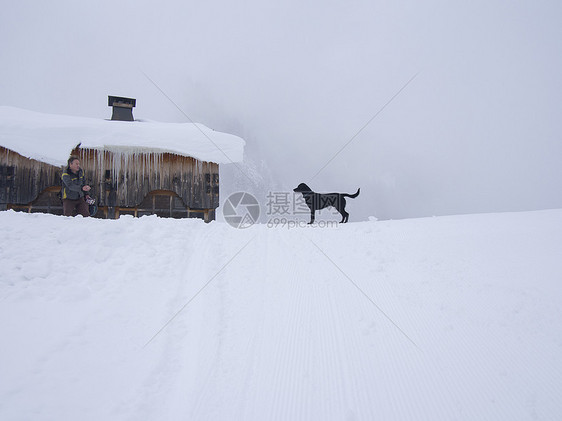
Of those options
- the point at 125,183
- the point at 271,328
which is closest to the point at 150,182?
the point at 125,183

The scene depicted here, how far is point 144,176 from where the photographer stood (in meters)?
15.0

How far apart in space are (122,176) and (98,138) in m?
1.93

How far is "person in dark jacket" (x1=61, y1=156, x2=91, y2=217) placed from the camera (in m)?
8.16

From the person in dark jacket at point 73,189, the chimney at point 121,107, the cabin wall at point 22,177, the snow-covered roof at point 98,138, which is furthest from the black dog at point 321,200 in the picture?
the chimney at point 121,107

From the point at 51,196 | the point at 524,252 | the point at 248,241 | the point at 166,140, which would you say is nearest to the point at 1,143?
the point at 51,196

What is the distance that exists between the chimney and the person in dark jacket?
15.8 meters

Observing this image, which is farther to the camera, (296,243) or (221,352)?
(296,243)

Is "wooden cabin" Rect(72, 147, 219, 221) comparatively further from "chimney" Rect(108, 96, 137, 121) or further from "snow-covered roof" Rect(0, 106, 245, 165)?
"chimney" Rect(108, 96, 137, 121)

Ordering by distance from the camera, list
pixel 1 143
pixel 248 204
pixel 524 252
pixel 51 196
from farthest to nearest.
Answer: pixel 51 196 → pixel 1 143 → pixel 248 204 → pixel 524 252

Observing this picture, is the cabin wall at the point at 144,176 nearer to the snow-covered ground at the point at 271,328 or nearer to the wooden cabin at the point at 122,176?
the wooden cabin at the point at 122,176

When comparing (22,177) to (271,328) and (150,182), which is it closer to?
(150,182)

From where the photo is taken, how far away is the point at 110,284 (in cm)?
494

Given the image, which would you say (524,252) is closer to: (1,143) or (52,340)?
(52,340)

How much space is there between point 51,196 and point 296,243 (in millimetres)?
12924
